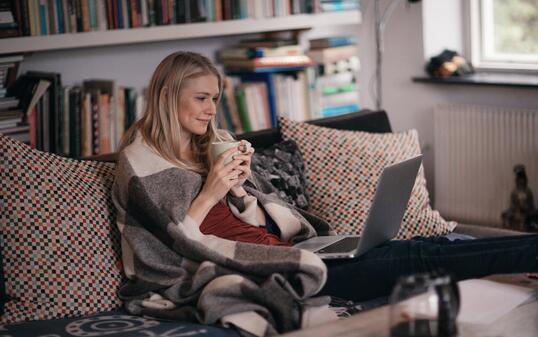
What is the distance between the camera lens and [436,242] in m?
2.60

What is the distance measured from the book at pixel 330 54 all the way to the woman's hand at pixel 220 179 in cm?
188

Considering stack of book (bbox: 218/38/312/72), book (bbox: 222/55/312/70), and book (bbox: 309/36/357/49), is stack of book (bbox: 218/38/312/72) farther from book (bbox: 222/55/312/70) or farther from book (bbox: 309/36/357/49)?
book (bbox: 309/36/357/49)

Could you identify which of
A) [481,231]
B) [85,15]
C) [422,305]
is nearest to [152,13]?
[85,15]

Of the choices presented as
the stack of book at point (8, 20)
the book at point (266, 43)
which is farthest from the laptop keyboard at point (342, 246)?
the book at point (266, 43)

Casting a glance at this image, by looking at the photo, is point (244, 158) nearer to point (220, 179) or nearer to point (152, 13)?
point (220, 179)

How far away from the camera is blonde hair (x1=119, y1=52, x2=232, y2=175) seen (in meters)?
2.59

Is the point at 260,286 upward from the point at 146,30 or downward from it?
downward

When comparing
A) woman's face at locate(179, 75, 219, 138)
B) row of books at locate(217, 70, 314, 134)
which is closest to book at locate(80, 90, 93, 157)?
row of books at locate(217, 70, 314, 134)

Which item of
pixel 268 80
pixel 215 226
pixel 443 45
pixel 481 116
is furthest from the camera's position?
pixel 443 45

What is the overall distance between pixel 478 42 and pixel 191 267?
9.02 ft

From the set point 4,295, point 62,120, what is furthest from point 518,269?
point 62,120

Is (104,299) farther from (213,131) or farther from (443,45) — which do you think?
(443,45)

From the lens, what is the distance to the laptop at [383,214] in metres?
2.32

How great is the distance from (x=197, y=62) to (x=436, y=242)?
34.1 inches
